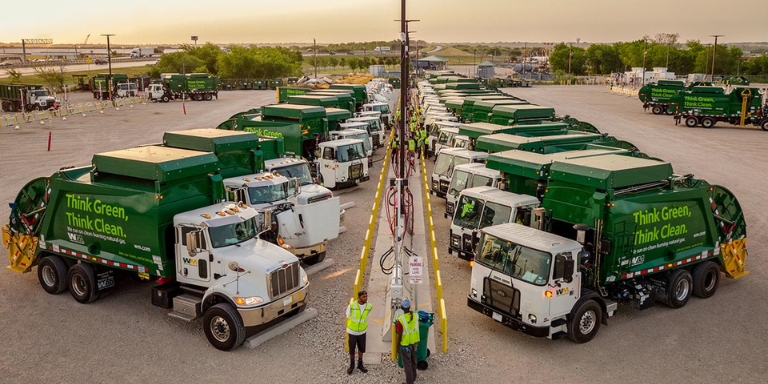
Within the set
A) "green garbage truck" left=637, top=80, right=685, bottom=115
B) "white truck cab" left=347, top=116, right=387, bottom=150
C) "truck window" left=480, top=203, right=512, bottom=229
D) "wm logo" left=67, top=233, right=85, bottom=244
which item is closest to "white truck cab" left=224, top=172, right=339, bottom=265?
"wm logo" left=67, top=233, right=85, bottom=244

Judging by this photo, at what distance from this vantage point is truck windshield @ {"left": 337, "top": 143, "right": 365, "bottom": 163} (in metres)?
25.0

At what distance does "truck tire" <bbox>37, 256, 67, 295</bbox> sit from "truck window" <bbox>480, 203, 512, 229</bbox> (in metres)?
9.87

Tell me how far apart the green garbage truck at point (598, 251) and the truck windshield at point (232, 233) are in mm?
4666

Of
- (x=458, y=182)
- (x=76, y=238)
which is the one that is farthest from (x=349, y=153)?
(x=76, y=238)

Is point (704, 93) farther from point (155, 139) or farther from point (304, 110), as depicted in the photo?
point (155, 139)

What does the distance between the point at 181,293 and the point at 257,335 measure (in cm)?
204

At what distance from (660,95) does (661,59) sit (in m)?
84.2

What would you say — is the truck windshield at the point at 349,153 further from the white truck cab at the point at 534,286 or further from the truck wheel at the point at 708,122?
the truck wheel at the point at 708,122

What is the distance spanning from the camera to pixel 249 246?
12227mm

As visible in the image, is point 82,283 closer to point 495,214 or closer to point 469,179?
point 495,214

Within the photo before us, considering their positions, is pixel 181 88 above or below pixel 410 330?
above

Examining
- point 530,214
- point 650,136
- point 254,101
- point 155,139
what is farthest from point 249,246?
point 254,101

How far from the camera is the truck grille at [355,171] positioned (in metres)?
25.1

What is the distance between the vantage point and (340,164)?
81.8ft
